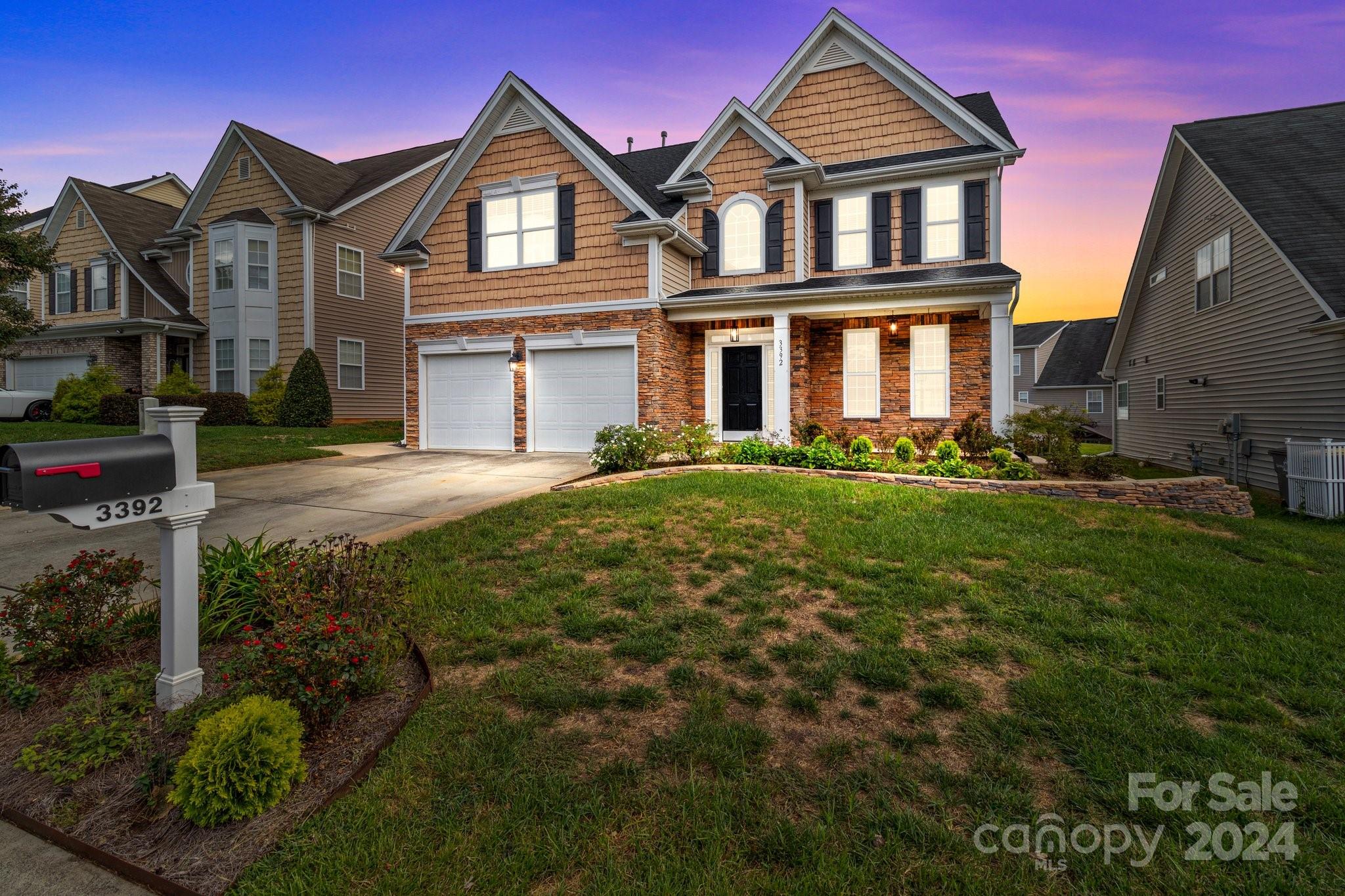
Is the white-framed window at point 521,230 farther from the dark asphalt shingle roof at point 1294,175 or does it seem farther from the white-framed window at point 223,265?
the dark asphalt shingle roof at point 1294,175

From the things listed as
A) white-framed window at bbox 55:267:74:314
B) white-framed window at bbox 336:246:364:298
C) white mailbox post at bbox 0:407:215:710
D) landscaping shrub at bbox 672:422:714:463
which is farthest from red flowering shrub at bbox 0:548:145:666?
white-framed window at bbox 55:267:74:314

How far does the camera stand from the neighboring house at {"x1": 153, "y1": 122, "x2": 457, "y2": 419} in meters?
18.8

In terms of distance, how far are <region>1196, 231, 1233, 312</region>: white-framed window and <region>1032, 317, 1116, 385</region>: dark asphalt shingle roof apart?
2304 centimetres

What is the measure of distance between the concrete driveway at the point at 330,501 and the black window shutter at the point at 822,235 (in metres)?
7.30

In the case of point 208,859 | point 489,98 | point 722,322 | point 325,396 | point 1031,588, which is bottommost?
point 208,859

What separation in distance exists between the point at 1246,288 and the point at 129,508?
17.9 metres

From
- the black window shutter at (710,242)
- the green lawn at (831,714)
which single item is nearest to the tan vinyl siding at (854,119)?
the black window shutter at (710,242)

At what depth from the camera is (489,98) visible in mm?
13570

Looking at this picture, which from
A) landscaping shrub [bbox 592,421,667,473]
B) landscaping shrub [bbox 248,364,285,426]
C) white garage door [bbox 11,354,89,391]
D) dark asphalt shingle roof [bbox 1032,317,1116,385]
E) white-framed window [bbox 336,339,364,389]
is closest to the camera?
landscaping shrub [bbox 592,421,667,473]

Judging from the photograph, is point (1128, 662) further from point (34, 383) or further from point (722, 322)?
point (34, 383)

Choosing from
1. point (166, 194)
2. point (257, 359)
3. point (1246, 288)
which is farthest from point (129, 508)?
point (166, 194)

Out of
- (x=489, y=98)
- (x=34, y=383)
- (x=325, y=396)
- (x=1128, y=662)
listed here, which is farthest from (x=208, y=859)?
(x=34, y=383)

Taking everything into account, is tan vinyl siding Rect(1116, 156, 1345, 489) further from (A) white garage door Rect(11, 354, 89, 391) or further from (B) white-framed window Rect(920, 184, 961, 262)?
(A) white garage door Rect(11, 354, 89, 391)

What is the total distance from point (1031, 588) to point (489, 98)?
47.8 feet
